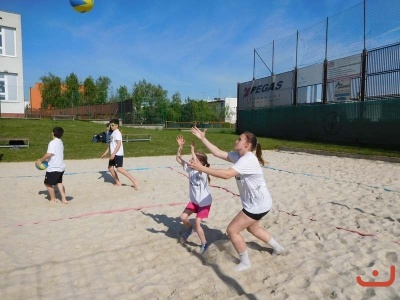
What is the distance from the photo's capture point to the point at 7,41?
26.4m

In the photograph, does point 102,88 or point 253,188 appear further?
point 102,88

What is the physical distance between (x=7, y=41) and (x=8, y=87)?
4.15 meters

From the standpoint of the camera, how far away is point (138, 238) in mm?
4391

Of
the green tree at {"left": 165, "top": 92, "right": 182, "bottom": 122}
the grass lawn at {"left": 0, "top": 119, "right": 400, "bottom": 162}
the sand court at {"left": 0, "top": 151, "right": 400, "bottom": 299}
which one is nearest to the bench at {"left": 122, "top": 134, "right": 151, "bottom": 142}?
the grass lawn at {"left": 0, "top": 119, "right": 400, "bottom": 162}

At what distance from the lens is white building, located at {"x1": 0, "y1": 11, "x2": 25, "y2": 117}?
84.2ft

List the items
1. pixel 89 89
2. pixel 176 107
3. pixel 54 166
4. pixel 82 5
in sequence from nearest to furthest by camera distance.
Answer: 1. pixel 54 166
2. pixel 82 5
3. pixel 89 89
4. pixel 176 107

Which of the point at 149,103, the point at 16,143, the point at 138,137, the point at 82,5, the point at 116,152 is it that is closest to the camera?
the point at 116,152

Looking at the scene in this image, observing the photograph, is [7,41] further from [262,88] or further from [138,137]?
[262,88]

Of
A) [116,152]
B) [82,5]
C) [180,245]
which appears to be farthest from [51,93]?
[180,245]

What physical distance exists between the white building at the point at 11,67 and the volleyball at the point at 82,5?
19.2m

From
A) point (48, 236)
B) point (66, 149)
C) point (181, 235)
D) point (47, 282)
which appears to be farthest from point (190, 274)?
point (66, 149)

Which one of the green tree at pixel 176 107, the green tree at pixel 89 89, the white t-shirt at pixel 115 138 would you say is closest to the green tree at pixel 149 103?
the green tree at pixel 176 107

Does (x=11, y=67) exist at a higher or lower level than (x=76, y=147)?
higher

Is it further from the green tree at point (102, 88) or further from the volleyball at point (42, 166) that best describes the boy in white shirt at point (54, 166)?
the green tree at point (102, 88)
